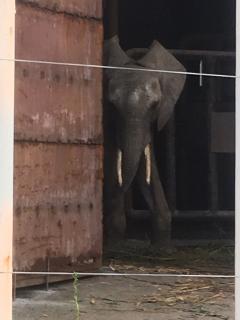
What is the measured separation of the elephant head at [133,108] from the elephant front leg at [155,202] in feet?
0.27

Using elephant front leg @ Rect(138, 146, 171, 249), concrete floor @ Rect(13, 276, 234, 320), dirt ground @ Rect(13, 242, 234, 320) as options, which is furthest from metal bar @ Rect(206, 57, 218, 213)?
concrete floor @ Rect(13, 276, 234, 320)

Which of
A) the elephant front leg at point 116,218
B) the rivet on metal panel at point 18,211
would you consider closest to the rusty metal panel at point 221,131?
the elephant front leg at point 116,218

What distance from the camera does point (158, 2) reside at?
9297 millimetres

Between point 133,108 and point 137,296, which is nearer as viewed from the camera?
point 137,296

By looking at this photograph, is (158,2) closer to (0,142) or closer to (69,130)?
(69,130)

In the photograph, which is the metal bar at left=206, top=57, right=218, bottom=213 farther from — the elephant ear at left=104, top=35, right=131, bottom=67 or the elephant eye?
the elephant eye

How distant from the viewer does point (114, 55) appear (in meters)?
6.23

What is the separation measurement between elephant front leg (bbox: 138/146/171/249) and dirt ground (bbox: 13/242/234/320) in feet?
1.82

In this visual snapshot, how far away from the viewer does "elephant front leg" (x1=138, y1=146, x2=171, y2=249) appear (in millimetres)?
6266

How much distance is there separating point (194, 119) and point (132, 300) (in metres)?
3.68

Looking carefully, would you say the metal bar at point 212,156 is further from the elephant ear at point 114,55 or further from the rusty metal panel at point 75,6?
the rusty metal panel at point 75,6

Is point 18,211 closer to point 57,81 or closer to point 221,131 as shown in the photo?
point 57,81

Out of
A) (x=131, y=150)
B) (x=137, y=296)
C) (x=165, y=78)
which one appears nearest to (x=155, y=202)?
(x=131, y=150)

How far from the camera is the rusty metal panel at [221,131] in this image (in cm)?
718
